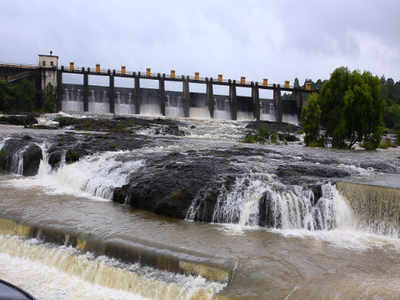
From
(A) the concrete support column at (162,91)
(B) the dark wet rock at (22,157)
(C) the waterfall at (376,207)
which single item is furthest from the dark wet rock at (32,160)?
(A) the concrete support column at (162,91)

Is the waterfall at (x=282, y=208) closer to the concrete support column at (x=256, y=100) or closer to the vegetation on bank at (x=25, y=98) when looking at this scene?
the vegetation on bank at (x=25, y=98)

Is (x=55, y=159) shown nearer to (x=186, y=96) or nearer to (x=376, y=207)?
(x=376, y=207)

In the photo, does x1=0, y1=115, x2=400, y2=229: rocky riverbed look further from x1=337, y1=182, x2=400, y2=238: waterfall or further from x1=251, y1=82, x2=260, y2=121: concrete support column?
x1=251, y1=82, x2=260, y2=121: concrete support column

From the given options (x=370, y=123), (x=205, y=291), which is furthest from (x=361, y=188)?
(x=370, y=123)

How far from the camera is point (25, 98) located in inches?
1722

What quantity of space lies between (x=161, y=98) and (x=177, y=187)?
1586 inches

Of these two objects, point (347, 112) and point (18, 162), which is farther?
point (347, 112)

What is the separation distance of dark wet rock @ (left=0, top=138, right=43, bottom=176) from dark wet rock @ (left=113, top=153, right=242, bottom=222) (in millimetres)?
5597

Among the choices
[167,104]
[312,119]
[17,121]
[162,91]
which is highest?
[162,91]

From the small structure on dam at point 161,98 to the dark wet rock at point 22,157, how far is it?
29.8 meters

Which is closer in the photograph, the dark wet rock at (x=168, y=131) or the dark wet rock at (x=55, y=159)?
the dark wet rock at (x=55, y=159)

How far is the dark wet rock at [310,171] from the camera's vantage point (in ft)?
36.6

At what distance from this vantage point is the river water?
548cm

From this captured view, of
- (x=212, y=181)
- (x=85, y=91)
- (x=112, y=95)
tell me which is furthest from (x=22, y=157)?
(x=112, y=95)
